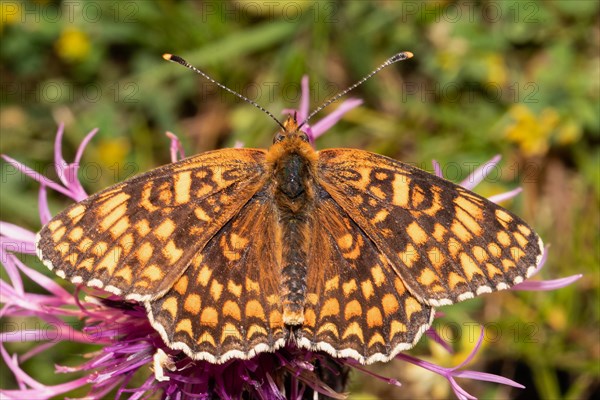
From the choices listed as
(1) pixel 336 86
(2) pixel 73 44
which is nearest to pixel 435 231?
(1) pixel 336 86

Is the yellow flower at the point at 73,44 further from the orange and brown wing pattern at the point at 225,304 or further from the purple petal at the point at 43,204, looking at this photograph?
the orange and brown wing pattern at the point at 225,304

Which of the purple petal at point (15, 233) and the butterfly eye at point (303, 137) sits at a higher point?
the butterfly eye at point (303, 137)

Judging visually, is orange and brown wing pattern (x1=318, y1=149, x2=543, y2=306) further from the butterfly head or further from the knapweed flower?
the knapweed flower

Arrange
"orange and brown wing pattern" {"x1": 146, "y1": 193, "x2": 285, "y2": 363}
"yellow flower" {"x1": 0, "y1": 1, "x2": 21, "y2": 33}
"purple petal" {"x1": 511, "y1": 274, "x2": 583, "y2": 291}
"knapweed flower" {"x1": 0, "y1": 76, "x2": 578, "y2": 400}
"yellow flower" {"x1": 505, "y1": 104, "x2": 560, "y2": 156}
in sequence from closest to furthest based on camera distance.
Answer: "orange and brown wing pattern" {"x1": 146, "y1": 193, "x2": 285, "y2": 363}
"knapweed flower" {"x1": 0, "y1": 76, "x2": 578, "y2": 400}
"purple petal" {"x1": 511, "y1": 274, "x2": 583, "y2": 291}
"yellow flower" {"x1": 505, "y1": 104, "x2": 560, "y2": 156}
"yellow flower" {"x1": 0, "y1": 1, "x2": 21, "y2": 33}

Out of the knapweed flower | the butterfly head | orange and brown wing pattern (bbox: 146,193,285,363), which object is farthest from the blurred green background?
orange and brown wing pattern (bbox: 146,193,285,363)

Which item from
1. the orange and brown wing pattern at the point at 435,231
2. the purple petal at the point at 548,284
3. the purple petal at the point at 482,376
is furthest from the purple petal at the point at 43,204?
the purple petal at the point at 548,284

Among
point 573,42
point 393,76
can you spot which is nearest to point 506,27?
point 573,42

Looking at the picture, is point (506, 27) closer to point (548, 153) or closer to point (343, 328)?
point (548, 153)

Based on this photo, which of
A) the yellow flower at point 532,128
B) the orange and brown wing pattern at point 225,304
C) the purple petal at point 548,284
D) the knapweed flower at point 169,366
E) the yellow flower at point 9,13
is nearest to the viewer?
the orange and brown wing pattern at point 225,304
